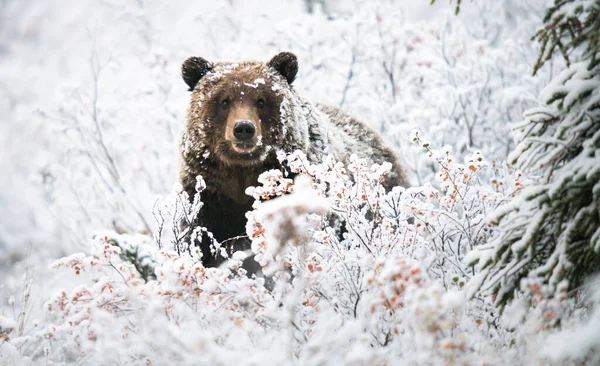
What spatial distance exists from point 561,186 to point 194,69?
141 inches

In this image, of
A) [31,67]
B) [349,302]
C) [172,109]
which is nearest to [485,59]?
[172,109]

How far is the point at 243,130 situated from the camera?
440 centimetres

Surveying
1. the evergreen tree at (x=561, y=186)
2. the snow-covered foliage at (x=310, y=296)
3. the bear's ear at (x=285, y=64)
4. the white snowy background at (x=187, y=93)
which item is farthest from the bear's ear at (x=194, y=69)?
the evergreen tree at (x=561, y=186)

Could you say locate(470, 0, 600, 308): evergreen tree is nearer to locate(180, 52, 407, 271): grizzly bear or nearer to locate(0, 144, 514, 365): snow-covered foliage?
locate(0, 144, 514, 365): snow-covered foliage

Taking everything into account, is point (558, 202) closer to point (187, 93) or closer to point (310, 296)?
point (310, 296)

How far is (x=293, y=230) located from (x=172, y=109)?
7.21 meters

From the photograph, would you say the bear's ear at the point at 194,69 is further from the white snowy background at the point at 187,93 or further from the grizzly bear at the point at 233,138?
the white snowy background at the point at 187,93

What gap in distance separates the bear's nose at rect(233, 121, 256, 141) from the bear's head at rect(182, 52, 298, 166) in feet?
0.07

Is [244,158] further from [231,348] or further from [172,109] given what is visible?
[172,109]

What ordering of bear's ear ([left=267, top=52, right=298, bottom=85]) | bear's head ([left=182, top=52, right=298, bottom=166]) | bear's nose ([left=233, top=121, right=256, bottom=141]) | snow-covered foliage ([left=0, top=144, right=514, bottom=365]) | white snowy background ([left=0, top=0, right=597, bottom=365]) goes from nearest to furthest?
snow-covered foliage ([left=0, top=144, right=514, bottom=365]) → bear's nose ([left=233, top=121, right=256, bottom=141]) → bear's head ([left=182, top=52, right=298, bottom=166]) → bear's ear ([left=267, top=52, right=298, bottom=85]) → white snowy background ([left=0, top=0, right=597, bottom=365])

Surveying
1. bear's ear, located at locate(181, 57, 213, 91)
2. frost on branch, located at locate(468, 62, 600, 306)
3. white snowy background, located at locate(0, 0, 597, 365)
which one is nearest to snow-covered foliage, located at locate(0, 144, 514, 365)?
frost on branch, located at locate(468, 62, 600, 306)

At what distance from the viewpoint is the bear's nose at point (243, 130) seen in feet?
14.4

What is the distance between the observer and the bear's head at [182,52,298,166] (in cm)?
459

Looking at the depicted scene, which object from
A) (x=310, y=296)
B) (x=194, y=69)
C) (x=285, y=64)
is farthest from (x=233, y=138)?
(x=310, y=296)
